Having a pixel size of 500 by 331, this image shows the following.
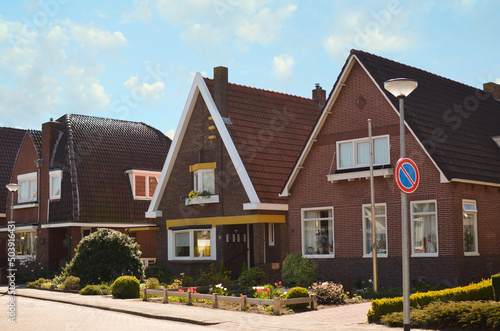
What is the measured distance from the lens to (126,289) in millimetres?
25172

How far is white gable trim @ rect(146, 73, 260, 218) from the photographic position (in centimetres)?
2994

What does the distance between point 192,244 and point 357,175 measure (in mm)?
10776

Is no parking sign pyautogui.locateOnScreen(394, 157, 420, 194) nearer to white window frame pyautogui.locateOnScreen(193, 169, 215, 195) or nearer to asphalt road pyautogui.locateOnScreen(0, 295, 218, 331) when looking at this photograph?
asphalt road pyautogui.locateOnScreen(0, 295, 218, 331)

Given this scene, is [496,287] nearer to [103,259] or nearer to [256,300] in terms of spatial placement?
[256,300]

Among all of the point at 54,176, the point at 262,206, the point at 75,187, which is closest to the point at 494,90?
the point at 262,206

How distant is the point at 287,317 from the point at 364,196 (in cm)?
863

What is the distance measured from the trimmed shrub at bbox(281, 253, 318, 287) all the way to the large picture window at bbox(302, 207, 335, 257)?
26.0 inches

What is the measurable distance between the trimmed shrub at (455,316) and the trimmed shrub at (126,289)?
12061mm

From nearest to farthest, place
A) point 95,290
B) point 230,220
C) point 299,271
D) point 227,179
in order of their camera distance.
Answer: point 299,271
point 95,290
point 230,220
point 227,179

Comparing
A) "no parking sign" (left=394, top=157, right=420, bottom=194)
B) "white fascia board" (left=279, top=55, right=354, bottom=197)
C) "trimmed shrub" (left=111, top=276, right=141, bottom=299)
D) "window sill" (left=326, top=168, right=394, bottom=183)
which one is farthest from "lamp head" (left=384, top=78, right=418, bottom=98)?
"trimmed shrub" (left=111, top=276, right=141, bottom=299)

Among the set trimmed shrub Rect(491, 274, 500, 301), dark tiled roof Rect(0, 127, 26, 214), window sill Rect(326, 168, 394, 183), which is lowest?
trimmed shrub Rect(491, 274, 500, 301)

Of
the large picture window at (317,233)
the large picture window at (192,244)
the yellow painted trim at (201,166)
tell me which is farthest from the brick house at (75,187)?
the large picture window at (317,233)

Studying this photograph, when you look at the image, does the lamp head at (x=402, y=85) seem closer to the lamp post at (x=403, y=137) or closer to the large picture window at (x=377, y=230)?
the lamp post at (x=403, y=137)

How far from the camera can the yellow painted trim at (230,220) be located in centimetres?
2953
